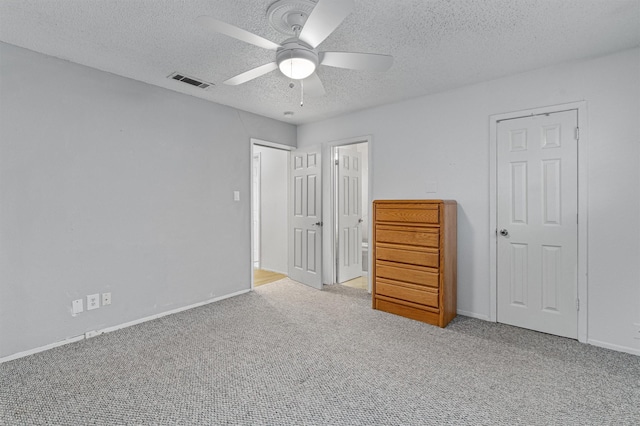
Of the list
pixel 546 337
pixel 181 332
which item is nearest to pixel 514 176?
pixel 546 337

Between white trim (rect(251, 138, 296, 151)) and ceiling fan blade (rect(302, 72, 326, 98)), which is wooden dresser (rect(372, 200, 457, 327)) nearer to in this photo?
ceiling fan blade (rect(302, 72, 326, 98))

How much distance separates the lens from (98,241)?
280 cm

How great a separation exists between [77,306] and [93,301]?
0.12 meters

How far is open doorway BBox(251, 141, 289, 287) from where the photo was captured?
515 centimetres

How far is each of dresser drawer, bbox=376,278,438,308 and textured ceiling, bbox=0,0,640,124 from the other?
2041 mm

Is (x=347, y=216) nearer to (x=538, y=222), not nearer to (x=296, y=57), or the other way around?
(x=538, y=222)

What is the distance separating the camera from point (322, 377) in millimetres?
2115

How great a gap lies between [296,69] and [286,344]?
208 cm

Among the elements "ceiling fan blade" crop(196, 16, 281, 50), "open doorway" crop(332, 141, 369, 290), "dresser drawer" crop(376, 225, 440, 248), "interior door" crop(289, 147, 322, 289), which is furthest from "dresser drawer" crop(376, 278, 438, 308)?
"ceiling fan blade" crop(196, 16, 281, 50)

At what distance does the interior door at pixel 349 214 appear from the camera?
4.54m

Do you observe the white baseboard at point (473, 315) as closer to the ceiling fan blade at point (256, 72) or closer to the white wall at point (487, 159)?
the white wall at point (487, 159)

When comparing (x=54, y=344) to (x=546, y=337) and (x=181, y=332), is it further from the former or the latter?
(x=546, y=337)

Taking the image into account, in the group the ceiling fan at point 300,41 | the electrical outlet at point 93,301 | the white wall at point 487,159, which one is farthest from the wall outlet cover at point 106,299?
the white wall at point 487,159

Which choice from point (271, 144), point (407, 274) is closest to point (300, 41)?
point (407, 274)
